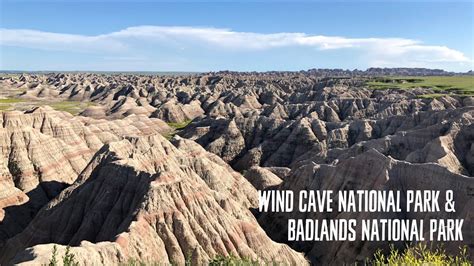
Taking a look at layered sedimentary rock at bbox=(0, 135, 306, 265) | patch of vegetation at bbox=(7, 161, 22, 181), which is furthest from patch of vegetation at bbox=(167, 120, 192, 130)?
layered sedimentary rock at bbox=(0, 135, 306, 265)

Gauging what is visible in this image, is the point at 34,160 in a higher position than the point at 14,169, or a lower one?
higher

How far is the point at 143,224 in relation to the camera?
34.9 metres

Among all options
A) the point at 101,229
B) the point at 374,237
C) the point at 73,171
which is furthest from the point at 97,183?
the point at 374,237

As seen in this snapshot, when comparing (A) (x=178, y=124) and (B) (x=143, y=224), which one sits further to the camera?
(A) (x=178, y=124)

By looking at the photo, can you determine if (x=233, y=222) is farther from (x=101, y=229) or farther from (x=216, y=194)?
(x=101, y=229)

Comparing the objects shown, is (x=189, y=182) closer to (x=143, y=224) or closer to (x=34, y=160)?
(x=143, y=224)

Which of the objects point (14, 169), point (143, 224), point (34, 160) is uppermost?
point (143, 224)

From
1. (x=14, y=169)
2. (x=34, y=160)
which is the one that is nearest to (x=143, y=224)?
(x=14, y=169)

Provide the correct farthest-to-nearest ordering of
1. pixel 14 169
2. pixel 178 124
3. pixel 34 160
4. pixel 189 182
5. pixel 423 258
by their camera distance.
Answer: pixel 178 124 < pixel 34 160 < pixel 14 169 < pixel 189 182 < pixel 423 258

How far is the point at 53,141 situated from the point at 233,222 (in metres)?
34.3

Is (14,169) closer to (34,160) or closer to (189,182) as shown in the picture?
(34,160)

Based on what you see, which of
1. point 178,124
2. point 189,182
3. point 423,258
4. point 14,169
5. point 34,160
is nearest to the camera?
point 423,258

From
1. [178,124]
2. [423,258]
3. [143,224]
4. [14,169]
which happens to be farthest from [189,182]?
[178,124]

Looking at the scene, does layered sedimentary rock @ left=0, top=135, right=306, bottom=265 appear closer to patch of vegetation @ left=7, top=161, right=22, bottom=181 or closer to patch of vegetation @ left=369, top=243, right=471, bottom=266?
patch of vegetation @ left=369, top=243, right=471, bottom=266
